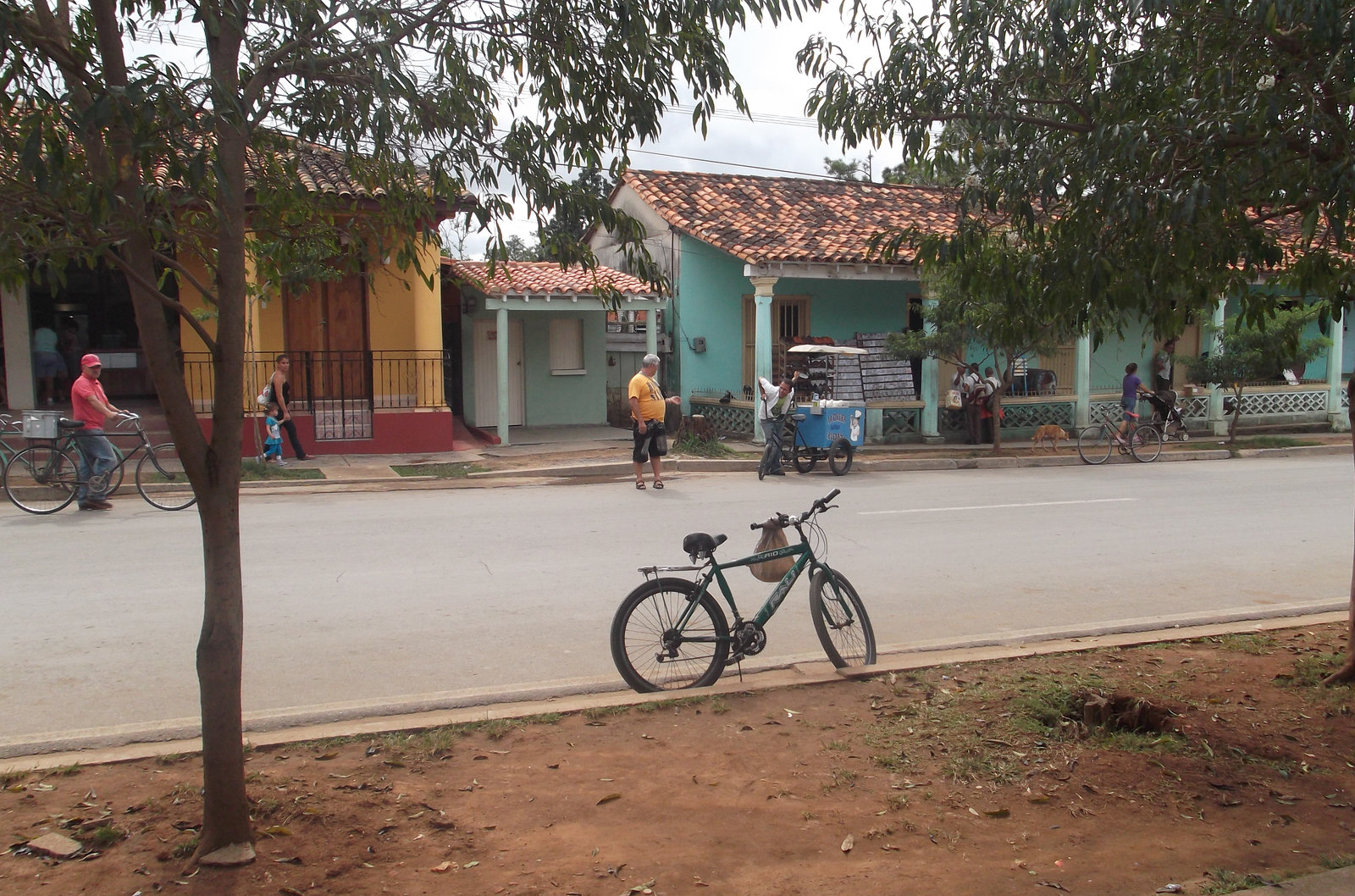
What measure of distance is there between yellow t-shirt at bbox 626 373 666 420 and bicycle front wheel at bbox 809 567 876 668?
756 cm

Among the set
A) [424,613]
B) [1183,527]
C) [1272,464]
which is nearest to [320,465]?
[424,613]

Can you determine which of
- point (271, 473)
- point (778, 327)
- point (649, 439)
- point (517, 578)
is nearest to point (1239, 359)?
point (778, 327)

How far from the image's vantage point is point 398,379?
58.5 feet

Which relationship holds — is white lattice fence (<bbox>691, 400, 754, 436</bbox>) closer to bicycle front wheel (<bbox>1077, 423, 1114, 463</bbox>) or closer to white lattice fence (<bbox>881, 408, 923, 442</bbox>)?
white lattice fence (<bbox>881, 408, 923, 442</bbox>)

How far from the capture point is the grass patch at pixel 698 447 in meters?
16.7

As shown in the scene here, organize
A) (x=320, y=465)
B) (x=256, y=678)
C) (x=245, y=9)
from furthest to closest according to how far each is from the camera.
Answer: (x=320, y=465) → (x=256, y=678) → (x=245, y=9)

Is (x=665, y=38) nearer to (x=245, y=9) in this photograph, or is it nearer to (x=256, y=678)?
(x=245, y=9)

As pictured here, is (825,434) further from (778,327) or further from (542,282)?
(542,282)

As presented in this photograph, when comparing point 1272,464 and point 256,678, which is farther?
point 1272,464

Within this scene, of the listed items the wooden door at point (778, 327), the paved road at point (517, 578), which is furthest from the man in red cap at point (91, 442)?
the wooden door at point (778, 327)

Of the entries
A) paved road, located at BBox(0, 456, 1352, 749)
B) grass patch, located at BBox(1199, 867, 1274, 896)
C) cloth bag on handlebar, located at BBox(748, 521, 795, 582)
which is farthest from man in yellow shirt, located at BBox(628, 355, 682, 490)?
grass patch, located at BBox(1199, 867, 1274, 896)

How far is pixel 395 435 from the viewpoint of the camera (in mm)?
16828

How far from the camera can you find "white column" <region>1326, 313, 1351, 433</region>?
2283 centimetres

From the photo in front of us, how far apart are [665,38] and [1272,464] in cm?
1616
